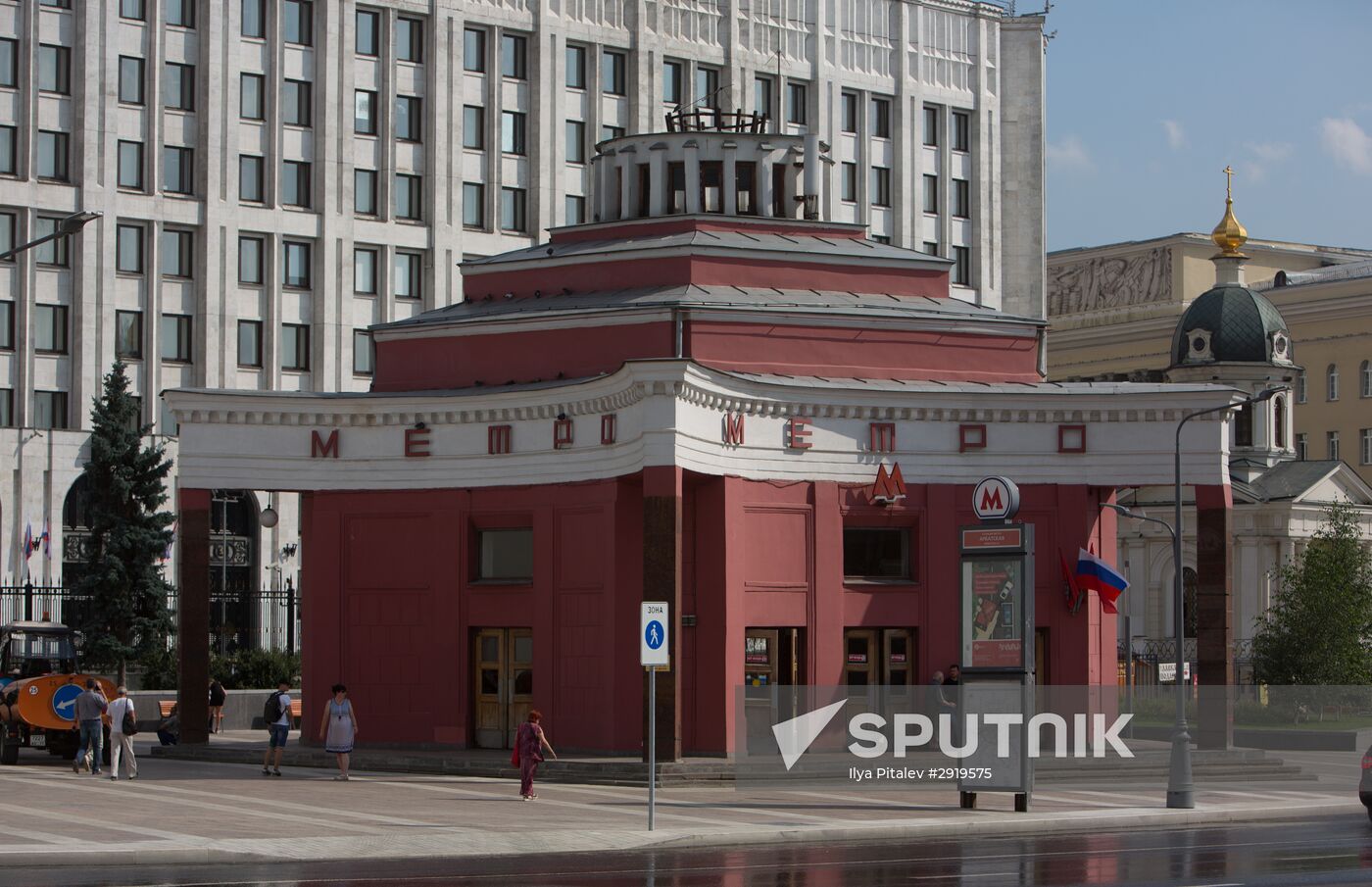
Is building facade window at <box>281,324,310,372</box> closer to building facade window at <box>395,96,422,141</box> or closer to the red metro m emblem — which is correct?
building facade window at <box>395,96,422,141</box>

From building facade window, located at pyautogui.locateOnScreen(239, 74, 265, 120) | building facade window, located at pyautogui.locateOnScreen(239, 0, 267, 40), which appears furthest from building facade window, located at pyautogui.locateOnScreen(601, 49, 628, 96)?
building facade window, located at pyautogui.locateOnScreen(239, 74, 265, 120)

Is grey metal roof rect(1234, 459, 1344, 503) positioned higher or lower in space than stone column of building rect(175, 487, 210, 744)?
higher

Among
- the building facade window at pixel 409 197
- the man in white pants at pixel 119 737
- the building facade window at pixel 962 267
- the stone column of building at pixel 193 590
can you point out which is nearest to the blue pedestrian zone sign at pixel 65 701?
the stone column of building at pixel 193 590

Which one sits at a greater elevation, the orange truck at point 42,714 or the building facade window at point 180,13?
the building facade window at point 180,13

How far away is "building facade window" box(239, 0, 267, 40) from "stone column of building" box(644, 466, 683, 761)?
49.0 metres

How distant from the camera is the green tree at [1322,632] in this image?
65875 millimetres

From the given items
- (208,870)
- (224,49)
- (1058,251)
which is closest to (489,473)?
(208,870)

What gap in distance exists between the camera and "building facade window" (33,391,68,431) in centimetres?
7556

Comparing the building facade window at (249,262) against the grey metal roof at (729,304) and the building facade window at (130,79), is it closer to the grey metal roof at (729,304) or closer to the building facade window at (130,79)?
the building facade window at (130,79)

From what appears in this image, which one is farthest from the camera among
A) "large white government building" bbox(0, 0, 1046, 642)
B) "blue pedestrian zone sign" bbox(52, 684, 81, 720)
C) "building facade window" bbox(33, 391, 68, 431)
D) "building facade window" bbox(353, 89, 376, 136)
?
"building facade window" bbox(353, 89, 376, 136)

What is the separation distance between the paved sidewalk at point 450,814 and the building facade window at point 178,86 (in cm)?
4296

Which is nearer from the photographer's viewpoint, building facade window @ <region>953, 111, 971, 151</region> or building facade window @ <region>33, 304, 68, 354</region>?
building facade window @ <region>33, 304, 68, 354</region>

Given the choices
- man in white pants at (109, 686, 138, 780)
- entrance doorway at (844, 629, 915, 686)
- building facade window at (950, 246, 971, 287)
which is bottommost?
man in white pants at (109, 686, 138, 780)

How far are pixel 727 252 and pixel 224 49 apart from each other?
42.2 m
